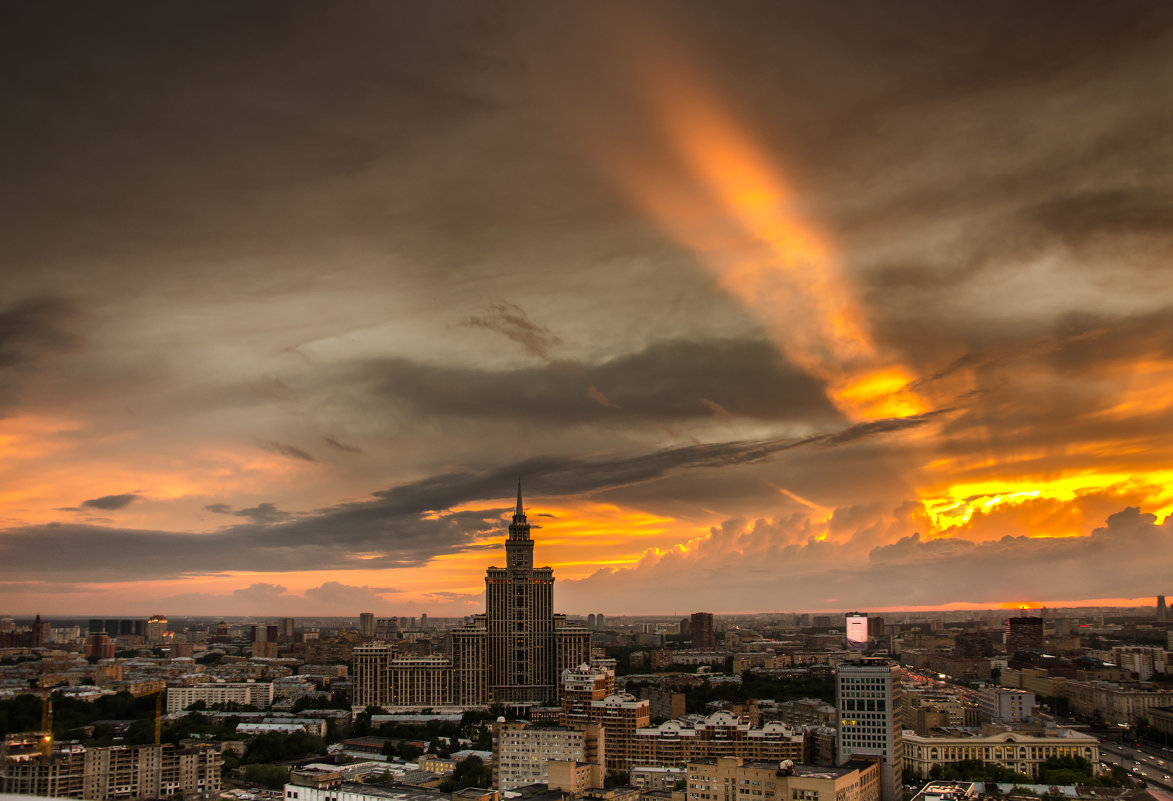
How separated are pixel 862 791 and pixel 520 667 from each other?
20.1 meters

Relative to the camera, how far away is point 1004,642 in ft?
194

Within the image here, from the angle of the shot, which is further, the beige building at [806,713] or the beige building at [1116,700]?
the beige building at [1116,700]

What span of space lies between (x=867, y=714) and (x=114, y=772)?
1505cm

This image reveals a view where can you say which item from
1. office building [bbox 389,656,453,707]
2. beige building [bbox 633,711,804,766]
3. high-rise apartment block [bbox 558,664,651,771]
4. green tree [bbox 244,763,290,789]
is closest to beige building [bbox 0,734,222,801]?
green tree [bbox 244,763,290,789]

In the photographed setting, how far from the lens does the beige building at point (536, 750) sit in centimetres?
2002

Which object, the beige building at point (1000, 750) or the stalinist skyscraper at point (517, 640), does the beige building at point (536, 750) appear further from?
the stalinist skyscraper at point (517, 640)

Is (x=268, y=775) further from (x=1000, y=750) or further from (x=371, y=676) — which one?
(x=1000, y=750)

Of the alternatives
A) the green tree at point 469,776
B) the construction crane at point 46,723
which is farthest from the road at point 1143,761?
the construction crane at point 46,723

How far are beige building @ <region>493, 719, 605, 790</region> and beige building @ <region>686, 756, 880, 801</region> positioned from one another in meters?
3.83

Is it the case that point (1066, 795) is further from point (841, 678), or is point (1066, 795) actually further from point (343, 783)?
point (343, 783)

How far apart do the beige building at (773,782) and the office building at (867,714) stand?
4.48ft

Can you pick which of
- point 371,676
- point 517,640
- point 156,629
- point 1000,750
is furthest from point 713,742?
point 156,629

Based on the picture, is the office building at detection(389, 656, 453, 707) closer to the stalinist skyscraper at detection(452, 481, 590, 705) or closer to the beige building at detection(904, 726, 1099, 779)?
the stalinist skyscraper at detection(452, 481, 590, 705)

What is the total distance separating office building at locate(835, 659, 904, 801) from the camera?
728 inches
